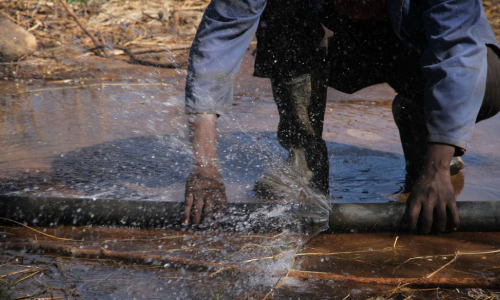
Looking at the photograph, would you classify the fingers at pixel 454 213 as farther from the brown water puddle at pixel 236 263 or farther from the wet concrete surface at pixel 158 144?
the wet concrete surface at pixel 158 144

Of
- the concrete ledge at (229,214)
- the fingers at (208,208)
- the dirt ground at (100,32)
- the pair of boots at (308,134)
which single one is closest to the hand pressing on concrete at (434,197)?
the concrete ledge at (229,214)

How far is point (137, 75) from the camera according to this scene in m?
5.78

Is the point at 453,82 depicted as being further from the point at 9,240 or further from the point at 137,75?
the point at 137,75

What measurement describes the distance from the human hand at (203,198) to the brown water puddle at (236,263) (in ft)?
0.30

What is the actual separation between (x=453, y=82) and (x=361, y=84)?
33.5 inches

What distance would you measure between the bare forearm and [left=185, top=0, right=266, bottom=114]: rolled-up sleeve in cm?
4

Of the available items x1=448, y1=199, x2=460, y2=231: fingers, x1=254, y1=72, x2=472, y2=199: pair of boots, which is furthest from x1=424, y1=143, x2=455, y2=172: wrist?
x1=254, y1=72, x2=472, y2=199: pair of boots

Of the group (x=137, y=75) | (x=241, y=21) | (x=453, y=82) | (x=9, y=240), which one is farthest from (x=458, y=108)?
(x=137, y=75)

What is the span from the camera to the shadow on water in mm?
2965

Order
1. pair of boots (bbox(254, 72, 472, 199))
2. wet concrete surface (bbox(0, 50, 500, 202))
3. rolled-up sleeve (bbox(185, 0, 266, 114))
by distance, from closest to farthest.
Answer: rolled-up sleeve (bbox(185, 0, 266, 114)) → pair of boots (bbox(254, 72, 472, 199)) → wet concrete surface (bbox(0, 50, 500, 202))

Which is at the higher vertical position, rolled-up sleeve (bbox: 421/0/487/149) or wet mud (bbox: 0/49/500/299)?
rolled-up sleeve (bbox: 421/0/487/149)

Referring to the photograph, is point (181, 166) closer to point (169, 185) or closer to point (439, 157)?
point (169, 185)

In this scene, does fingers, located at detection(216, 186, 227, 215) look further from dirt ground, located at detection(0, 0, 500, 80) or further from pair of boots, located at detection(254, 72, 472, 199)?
dirt ground, located at detection(0, 0, 500, 80)

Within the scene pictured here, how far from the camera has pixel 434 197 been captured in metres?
2.21
